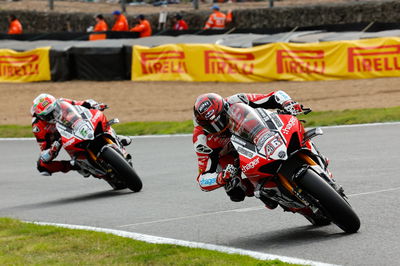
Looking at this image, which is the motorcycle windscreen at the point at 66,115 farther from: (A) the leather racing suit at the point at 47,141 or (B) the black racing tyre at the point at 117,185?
(B) the black racing tyre at the point at 117,185

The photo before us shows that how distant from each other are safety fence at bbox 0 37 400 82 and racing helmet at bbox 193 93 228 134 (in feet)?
47.8

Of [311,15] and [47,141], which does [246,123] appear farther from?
[311,15]

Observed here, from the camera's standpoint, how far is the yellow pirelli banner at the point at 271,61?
22641 mm

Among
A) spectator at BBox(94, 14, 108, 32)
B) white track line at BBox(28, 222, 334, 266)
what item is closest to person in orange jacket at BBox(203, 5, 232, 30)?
spectator at BBox(94, 14, 108, 32)

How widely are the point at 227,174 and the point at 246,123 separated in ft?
1.88

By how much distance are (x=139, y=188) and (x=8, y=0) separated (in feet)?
94.2

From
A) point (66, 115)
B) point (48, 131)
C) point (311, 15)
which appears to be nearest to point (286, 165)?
point (66, 115)

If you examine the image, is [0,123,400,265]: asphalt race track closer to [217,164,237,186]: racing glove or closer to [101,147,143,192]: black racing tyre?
[101,147,143,192]: black racing tyre

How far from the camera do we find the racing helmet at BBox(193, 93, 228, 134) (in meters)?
7.88

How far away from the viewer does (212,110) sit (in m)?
7.87

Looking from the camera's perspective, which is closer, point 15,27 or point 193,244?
point 193,244

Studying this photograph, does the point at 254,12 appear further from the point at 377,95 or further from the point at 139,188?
the point at 139,188

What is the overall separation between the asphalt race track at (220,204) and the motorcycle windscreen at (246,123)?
0.99 meters

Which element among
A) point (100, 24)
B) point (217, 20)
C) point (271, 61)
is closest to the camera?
point (271, 61)
